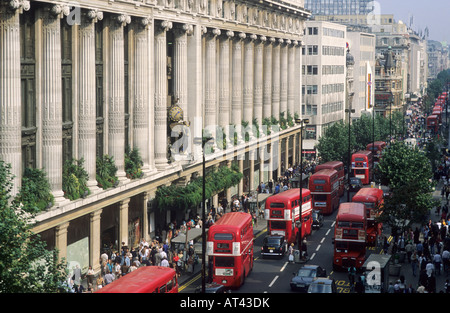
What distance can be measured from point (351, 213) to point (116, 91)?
1909 centimetres

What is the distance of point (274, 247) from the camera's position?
58000 millimetres

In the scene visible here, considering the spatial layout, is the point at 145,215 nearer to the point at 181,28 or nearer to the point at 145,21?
the point at 145,21

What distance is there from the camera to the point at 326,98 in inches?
5625

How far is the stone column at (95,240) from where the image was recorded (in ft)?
168

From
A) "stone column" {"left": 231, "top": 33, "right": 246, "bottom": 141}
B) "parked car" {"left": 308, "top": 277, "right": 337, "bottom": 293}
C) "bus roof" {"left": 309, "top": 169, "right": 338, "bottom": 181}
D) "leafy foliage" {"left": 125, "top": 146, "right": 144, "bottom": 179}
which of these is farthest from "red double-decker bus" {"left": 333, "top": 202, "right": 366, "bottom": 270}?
"stone column" {"left": 231, "top": 33, "right": 246, "bottom": 141}

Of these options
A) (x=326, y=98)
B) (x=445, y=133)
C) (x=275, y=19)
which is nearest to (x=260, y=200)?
(x=275, y=19)

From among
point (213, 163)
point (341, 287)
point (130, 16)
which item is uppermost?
point (130, 16)

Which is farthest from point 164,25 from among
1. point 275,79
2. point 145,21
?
point 275,79

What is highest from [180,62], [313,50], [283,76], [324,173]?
[313,50]

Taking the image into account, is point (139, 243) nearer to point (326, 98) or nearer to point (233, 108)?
point (233, 108)

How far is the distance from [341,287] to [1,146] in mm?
22509

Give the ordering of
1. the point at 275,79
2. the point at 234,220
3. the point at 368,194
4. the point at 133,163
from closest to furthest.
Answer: the point at 234,220 → the point at 133,163 → the point at 368,194 → the point at 275,79

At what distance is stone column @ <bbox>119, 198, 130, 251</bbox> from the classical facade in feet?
0.24
